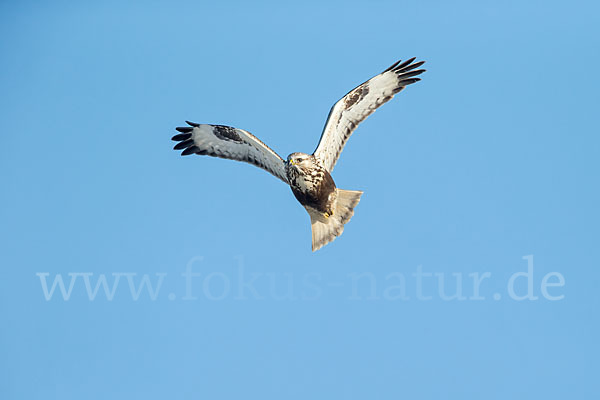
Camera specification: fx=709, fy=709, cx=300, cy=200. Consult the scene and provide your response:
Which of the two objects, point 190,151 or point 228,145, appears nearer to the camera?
point 228,145

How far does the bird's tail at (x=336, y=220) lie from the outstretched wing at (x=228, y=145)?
872 millimetres

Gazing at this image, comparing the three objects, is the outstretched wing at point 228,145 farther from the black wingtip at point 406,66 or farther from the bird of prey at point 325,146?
the black wingtip at point 406,66

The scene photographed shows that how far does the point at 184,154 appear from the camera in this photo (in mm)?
11320

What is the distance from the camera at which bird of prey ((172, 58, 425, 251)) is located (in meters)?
10.5

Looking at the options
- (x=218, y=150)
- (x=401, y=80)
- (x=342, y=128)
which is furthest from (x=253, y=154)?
(x=401, y=80)

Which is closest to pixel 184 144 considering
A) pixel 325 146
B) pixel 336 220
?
pixel 325 146

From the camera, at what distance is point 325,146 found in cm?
1058

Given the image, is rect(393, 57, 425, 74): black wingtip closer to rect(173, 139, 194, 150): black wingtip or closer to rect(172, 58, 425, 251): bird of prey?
rect(172, 58, 425, 251): bird of prey

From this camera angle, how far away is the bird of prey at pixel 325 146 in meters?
10.5

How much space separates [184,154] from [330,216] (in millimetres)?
2543

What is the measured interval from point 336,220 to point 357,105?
5.96ft

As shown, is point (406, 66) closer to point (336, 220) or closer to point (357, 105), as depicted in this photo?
point (357, 105)

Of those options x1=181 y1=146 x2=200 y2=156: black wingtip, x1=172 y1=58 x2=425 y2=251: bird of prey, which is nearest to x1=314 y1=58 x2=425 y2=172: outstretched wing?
x1=172 y1=58 x2=425 y2=251: bird of prey

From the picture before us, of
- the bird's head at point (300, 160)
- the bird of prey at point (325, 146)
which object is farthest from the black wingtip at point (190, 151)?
the bird's head at point (300, 160)
